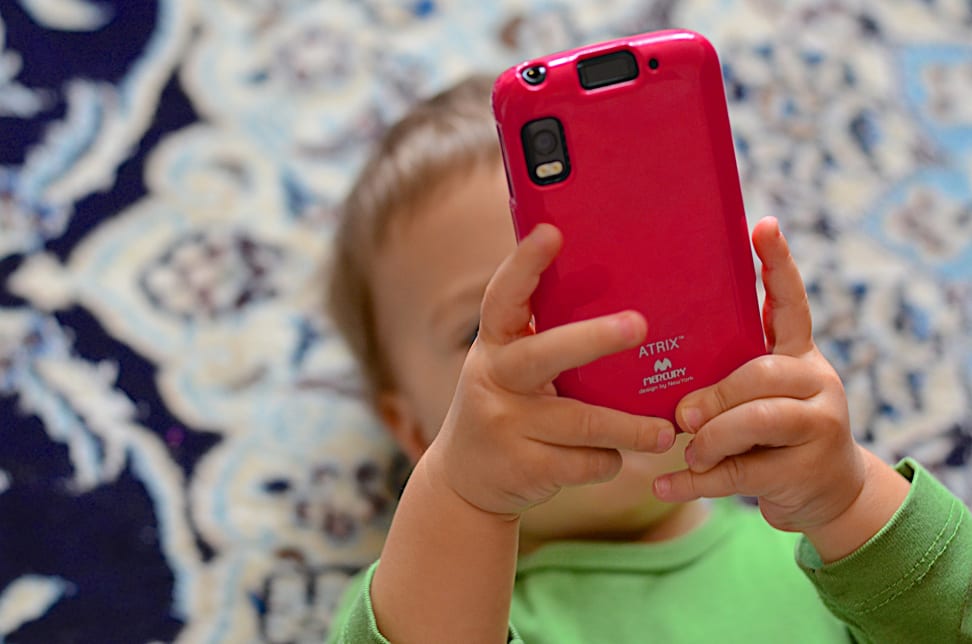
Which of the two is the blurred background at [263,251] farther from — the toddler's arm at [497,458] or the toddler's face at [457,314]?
the toddler's arm at [497,458]

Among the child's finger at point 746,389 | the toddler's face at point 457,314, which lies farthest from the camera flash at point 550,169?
the toddler's face at point 457,314

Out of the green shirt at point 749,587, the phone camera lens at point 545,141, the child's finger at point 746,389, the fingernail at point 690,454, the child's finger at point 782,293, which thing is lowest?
the green shirt at point 749,587

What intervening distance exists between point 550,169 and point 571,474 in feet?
0.44

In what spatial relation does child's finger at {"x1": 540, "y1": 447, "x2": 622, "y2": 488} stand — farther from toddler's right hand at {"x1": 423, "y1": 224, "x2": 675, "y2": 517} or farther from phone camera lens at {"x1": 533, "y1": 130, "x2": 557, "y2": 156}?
phone camera lens at {"x1": 533, "y1": 130, "x2": 557, "y2": 156}

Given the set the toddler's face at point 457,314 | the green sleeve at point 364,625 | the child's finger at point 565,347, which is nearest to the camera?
the child's finger at point 565,347

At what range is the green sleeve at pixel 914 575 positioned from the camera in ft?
1.93

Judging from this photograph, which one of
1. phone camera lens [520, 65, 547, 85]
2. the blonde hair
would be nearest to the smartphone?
phone camera lens [520, 65, 547, 85]

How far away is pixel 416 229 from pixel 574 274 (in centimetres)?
28

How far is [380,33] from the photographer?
1008mm

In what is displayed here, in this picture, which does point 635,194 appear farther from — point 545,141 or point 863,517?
point 863,517

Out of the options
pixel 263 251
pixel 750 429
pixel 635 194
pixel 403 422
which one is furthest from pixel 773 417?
pixel 263 251

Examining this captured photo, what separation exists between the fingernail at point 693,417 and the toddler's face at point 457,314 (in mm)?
196

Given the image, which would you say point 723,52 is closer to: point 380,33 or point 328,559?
point 380,33

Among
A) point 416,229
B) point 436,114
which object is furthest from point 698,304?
point 436,114
